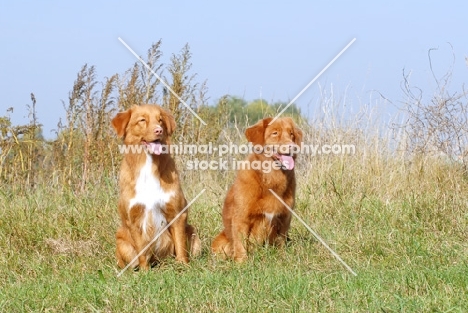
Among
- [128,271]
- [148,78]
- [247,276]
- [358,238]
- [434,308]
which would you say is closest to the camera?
[434,308]

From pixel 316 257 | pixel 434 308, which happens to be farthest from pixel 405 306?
pixel 316 257

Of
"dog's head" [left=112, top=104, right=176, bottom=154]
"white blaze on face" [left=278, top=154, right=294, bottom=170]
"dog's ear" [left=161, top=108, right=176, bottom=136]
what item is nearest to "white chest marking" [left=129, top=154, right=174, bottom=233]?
"dog's head" [left=112, top=104, right=176, bottom=154]

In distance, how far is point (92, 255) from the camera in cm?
621

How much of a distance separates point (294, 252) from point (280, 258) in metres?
0.18

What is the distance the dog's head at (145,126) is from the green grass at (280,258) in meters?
1.01

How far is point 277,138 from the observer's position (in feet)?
19.2

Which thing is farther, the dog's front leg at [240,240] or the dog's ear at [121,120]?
the dog's front leg at [240,240]

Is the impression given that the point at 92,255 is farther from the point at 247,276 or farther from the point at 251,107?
the point at 251,107

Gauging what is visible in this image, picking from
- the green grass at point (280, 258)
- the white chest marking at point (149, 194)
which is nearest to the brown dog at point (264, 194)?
the green grass at point (280, 258)

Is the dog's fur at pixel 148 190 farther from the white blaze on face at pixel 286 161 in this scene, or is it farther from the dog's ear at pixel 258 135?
the white blaze on face at pixel 286 161

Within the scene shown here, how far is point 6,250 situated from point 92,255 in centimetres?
79

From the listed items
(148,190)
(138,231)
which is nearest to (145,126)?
(148,190)

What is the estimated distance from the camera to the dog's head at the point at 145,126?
5.52 m

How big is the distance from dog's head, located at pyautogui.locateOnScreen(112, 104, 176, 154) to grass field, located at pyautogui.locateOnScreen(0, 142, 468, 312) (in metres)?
1.00
